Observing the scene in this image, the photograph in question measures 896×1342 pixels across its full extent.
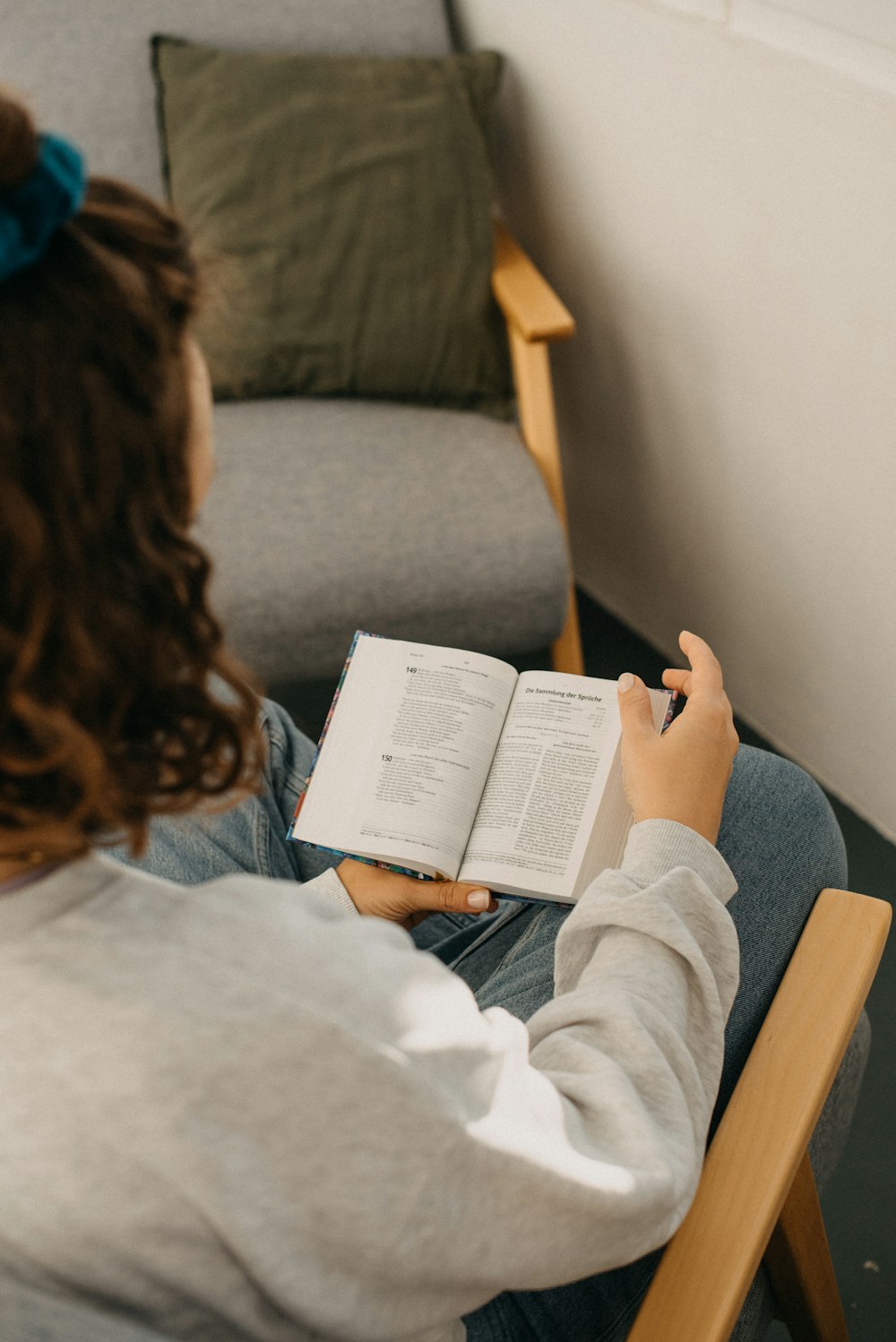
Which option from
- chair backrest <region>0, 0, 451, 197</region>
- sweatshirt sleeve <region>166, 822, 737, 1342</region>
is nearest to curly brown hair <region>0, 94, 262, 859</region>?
sweatshirt sleeve <region>166, 822, 737, 1342</region>

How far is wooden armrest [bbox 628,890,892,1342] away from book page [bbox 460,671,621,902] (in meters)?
0.18

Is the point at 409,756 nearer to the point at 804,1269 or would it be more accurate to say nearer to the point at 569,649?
the point at 804,1269

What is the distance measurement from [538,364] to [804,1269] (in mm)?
1172

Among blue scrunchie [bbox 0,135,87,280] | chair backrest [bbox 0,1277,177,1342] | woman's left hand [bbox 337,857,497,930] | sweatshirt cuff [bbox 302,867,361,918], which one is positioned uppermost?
blue scrunchie [bbox 0,135,87,280]

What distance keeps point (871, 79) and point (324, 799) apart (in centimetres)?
82

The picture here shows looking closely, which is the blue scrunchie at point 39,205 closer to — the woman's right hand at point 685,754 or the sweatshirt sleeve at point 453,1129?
the sweatshirt sleeve at point 453,1129

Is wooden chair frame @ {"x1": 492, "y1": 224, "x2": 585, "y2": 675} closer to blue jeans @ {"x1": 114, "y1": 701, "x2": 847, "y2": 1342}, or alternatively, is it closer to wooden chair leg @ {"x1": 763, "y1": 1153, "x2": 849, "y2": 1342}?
blue jeans @ {"x1": 114, "y1": 701, "x2": 847, "y2": 1342}

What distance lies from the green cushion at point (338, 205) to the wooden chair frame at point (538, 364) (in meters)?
0.05

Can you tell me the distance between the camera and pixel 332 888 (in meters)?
0.95

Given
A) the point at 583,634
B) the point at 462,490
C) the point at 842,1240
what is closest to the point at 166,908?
the point at 842,1240

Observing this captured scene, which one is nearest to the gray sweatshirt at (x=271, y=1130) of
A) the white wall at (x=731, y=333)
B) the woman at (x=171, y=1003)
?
the woman at (x=171, y=1003)

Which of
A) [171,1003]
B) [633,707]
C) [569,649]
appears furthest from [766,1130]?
[569,649]

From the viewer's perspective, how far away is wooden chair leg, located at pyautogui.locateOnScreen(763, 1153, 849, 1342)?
806mm

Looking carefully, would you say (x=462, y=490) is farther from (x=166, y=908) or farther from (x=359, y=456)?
(x=166, y=908)
